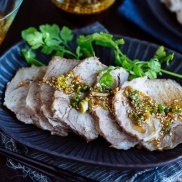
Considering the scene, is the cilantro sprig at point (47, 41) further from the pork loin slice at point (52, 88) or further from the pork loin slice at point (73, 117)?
the pork loin slice at point (73, 117)

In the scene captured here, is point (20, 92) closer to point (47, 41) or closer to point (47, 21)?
point (47, 41)

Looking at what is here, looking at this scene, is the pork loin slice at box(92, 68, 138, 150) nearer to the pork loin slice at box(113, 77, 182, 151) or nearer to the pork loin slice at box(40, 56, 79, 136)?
the pork loin slice at box(113, 77, 182, 151)

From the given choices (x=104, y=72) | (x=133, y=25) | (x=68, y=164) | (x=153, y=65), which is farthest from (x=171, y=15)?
(x=68, y=164)

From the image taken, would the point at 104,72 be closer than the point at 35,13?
Yes

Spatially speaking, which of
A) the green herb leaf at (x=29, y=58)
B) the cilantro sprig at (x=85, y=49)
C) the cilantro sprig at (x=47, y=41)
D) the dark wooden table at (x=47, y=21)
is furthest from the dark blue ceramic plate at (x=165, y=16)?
the green herb leaf at (x=29, y=58)

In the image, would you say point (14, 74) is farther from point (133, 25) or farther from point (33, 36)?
point (133, 25)

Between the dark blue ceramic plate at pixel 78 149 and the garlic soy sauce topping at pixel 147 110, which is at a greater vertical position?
the garlic soy sauce topping at pixel 147 110
